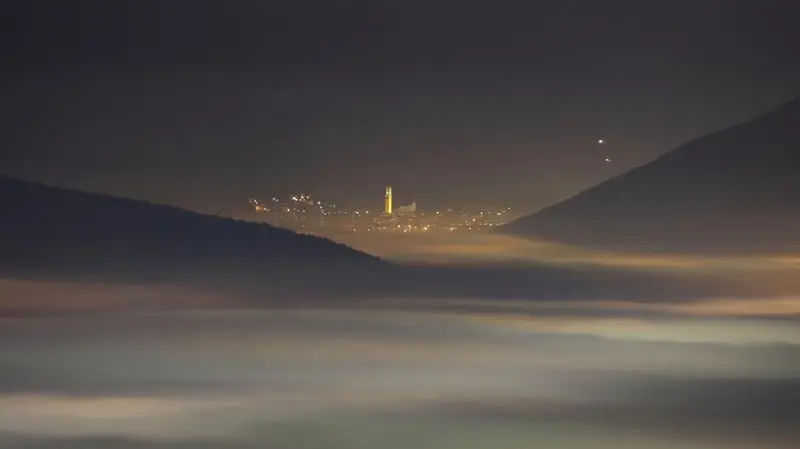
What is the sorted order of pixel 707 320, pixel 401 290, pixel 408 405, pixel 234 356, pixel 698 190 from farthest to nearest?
pixel 698 190
pixel 401 290
pixel 707 320
pixel 234 356
pixel 408 405

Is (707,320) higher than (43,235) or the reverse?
the reverse

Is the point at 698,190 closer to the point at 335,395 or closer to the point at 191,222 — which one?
the point at 191,222

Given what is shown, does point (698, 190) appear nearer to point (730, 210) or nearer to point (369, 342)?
point (730, 210)

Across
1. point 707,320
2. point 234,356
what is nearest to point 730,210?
point 707,320

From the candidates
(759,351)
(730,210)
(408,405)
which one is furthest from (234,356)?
(730,210)

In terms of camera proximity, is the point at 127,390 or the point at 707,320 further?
the point at 707,320

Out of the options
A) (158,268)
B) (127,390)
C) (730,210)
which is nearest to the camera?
(127,390)

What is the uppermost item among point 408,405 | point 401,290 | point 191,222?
point 191,222
